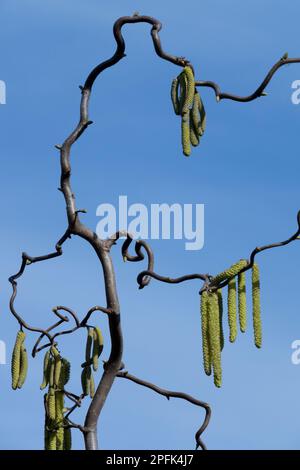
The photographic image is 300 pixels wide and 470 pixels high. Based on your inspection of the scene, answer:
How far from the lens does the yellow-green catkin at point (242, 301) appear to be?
289 inches

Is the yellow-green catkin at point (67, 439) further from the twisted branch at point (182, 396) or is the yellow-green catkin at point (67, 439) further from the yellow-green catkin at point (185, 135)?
the yellow-green catkin at point (185, 135)

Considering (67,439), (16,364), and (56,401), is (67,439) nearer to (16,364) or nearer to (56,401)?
(56,401)

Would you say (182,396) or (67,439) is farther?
(182,396)

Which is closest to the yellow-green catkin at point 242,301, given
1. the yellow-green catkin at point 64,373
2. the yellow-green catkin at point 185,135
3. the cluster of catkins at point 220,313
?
the cluster of catkins at point 220,313

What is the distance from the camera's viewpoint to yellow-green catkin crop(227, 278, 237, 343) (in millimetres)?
7305

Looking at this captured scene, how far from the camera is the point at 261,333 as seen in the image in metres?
7.30

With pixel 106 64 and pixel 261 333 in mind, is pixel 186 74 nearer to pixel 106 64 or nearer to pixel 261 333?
pixel 106 64

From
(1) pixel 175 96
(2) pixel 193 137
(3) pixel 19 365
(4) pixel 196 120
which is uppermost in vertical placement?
A: (1) pixel 175 96

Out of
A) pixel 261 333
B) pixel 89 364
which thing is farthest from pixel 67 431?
pixel 261 333

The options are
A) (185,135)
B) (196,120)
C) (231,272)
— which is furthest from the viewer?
(196,120)

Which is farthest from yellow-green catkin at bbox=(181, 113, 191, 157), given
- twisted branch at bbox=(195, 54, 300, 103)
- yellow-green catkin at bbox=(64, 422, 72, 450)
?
yellow-green catkin at bbox=(64, 422, 72, 450)

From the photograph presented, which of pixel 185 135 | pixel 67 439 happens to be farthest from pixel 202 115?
pixel 67 439

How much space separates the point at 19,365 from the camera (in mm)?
8133

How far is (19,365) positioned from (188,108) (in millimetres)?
2047
